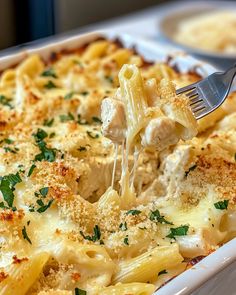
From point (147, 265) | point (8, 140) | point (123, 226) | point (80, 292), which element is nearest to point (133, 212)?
point (123, 226)

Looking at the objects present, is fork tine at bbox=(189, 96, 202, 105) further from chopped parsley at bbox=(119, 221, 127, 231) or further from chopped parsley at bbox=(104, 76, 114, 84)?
chopped parsley at bbox=(104, 76, 114, 84)

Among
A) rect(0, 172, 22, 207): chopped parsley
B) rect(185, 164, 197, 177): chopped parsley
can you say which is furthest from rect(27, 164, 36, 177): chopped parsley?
rect(185, 164, 197, 177): chopped parsley

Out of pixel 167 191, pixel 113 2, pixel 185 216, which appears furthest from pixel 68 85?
pixel 113 2

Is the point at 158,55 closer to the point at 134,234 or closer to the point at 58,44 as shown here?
the point at 58,44

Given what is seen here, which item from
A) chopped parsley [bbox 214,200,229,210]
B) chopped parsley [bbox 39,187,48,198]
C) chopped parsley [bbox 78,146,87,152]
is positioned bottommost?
chopped parsley [bbox 214,200,229,210]

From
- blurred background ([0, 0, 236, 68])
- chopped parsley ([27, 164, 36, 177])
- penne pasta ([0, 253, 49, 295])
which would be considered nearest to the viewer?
penne pasta ([0, 253, 49, 295])
